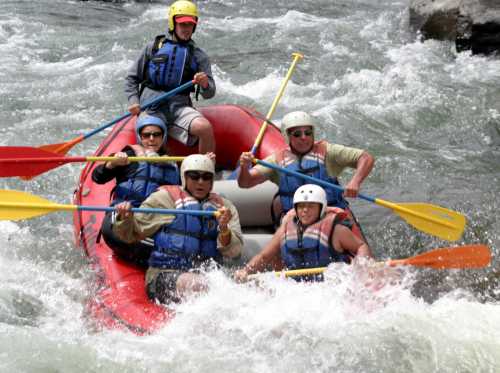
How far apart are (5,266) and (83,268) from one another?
582mm

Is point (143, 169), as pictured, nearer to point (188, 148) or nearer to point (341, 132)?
point (188, 148)

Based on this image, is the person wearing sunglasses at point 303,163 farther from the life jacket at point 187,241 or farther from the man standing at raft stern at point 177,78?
the man standing at raft stern at point 177,78

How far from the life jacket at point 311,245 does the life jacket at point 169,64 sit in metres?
2.01

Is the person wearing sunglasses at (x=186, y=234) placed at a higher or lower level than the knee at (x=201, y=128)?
lower

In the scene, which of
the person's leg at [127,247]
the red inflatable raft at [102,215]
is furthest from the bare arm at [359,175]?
the person's leg at [127,247]

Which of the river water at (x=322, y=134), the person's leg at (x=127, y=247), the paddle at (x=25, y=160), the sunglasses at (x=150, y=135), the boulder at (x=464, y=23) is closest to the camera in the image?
the river water at (x=322, y=134)

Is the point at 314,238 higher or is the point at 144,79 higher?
the point at 144,79

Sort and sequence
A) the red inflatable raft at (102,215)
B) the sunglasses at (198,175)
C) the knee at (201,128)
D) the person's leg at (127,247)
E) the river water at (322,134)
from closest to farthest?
the river water at (322,134) → the red inflatable raft at (102,215) → the sunglasses at (198,175) → the person's leg at (127,247) → the knee at (201,128)

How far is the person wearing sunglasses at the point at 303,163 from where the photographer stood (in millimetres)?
5301

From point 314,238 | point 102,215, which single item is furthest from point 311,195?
point 102,215

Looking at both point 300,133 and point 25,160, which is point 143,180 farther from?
point 300,133

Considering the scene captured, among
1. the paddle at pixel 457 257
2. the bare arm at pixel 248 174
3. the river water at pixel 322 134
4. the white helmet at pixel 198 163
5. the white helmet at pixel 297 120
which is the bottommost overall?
the river water at pixel 322 134

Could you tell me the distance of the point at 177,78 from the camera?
638cm

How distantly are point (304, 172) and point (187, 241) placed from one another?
997 mm
